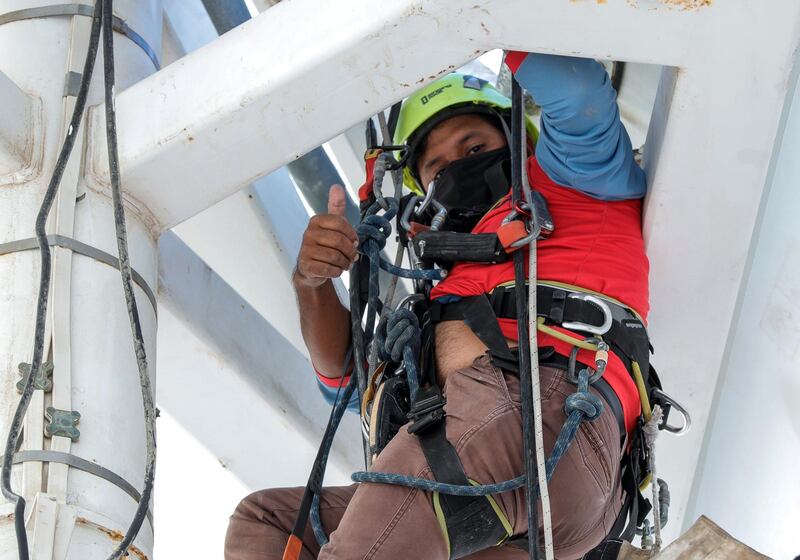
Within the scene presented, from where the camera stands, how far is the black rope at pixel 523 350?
2.20 metres

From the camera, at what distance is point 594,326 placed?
97.8 inches

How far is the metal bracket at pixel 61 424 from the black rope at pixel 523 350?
85cm

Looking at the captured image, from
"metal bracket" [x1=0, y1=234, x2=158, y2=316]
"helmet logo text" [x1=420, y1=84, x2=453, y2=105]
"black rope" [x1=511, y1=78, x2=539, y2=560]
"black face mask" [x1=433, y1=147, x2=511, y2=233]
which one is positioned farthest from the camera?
"helmet logo text" [x1=420, y1=84, x2=453, y2=105]

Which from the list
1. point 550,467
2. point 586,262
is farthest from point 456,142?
point 550,467

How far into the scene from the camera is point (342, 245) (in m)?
2.74

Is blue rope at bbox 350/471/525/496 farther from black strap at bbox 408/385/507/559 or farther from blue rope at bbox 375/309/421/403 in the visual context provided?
blue rope at bbox 375/309/421/403

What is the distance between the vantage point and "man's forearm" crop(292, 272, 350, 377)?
3061mm

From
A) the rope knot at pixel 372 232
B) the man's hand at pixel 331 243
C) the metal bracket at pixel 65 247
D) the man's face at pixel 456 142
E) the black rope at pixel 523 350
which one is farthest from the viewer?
the man's face at pixel 456 142

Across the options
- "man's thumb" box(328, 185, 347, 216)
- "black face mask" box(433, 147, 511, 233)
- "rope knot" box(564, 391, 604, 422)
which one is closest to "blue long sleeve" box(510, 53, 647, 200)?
"black face mask" box(433, 147, 511, 233)

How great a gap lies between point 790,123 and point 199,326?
70.8 inches

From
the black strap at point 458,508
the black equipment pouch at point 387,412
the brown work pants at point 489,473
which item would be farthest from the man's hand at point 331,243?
the black strap at point 458,508

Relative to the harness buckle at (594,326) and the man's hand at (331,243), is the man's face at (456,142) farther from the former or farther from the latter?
the harness buckle at (594,326)

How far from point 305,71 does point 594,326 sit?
0.80 meters

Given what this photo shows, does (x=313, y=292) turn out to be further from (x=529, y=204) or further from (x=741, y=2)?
→ (x=741, y=2)
